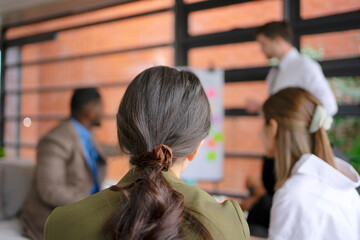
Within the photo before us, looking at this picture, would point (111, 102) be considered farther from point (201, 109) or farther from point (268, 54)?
point (201, 109)

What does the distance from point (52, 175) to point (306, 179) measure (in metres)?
1.40

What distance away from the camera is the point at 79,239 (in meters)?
0.78

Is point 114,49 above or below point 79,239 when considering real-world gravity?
above

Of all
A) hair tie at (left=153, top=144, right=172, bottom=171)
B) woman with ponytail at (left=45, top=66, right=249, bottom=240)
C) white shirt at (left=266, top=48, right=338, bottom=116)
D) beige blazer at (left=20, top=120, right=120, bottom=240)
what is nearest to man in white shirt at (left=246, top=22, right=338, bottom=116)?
white shirt at (left=266, top=48, right=338, bottom=116)

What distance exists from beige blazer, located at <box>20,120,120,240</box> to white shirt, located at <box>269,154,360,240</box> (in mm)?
Answer: 1289

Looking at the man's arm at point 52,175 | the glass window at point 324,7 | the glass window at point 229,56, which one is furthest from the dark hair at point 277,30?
the man's arm at point 52,175

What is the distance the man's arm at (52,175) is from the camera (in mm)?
2088

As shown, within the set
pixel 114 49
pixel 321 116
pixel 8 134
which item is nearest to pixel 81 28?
pixel 114 49

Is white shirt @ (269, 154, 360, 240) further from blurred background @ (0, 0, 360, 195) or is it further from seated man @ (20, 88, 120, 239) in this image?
seated man @ (20, 88, 120, 239)

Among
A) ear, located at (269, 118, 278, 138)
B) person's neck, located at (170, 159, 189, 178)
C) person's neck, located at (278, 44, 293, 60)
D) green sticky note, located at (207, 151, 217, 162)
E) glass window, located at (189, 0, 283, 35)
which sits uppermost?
glass window, located at (189, 0, 283, 35)

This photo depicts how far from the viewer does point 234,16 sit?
11.9ft

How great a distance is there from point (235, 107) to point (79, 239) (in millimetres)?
3095

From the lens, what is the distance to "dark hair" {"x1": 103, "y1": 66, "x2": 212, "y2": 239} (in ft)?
2.49

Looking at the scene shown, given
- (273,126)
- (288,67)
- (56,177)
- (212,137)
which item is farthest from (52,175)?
(288,67)
